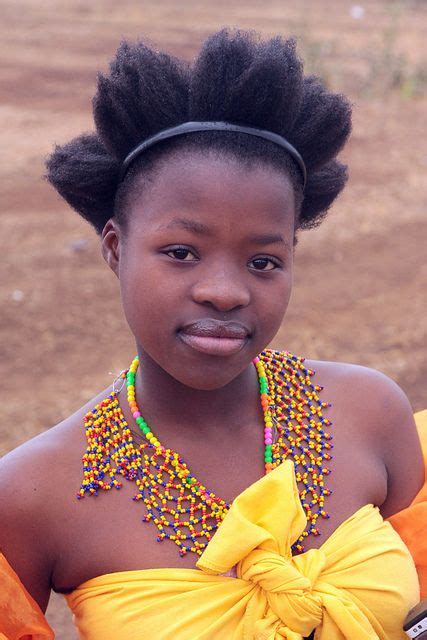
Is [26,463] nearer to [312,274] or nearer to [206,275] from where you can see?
[206,275]

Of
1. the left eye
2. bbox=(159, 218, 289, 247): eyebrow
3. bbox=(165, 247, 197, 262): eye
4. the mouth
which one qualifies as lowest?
the mouth

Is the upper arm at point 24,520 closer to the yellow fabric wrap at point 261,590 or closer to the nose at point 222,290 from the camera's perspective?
the yellow fabric wrap at point 261,590

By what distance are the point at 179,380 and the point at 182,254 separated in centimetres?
29

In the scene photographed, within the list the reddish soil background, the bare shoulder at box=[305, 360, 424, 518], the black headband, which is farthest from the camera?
the reddish soil background

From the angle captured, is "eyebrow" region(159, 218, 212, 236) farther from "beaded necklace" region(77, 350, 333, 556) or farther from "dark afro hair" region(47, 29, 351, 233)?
"beaded necklace" region(77, 350, 333, 556)

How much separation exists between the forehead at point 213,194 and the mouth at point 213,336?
202 mm

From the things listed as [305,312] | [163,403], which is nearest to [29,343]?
[305,312]

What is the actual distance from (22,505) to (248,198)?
2.73ft

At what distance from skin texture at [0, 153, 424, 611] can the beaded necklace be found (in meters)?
0.03

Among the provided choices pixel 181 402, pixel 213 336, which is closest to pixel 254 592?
pixel 181 402

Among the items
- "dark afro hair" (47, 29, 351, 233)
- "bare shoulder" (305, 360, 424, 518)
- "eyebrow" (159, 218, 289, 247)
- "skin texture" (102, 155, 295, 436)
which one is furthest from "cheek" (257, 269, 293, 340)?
"bare shoulder" (305, 360, 424, 518)

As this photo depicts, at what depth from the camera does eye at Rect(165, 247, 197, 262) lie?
187 cm

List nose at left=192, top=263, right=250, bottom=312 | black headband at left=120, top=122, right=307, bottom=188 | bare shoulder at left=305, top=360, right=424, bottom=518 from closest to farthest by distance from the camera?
nose at left=192, top=263, right=250, bottom=312
black headband at left=120, top=122, right=307, bottom=188
bare shoulder at left=305, top=360, right=424, bottom=518

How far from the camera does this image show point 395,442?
7.70ft
